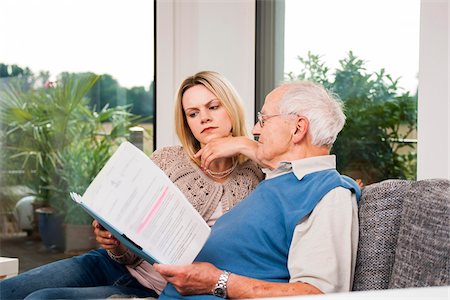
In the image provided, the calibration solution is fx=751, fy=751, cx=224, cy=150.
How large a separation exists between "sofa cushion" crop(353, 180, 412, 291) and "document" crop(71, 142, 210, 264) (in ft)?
1.42

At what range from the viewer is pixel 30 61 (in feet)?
13.6

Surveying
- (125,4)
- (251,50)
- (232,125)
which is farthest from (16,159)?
(232,125)

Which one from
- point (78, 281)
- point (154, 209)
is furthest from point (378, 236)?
point (78, 281)

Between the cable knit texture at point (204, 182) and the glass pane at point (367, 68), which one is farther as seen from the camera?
the glass pane at point (367, 68)

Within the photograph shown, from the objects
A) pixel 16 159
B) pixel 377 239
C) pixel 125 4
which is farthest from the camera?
pixel 125 4

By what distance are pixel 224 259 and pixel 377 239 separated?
43 cm

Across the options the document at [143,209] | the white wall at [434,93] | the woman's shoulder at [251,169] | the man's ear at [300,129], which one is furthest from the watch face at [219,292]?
the white wall at [434,93]

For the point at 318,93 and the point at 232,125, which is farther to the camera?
the point at 232,125

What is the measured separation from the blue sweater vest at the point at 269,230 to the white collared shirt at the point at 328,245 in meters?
0.03

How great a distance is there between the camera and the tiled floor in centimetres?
408

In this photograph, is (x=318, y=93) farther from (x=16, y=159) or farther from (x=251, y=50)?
(x=16, y=159)

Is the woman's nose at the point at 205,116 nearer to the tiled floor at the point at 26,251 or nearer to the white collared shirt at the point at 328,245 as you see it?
the white collared shirt at the point at 328,245

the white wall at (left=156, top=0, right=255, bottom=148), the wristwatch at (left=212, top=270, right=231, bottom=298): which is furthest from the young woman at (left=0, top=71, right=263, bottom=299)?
the white wall at (left=156, top=0, right=255, bottom=148)

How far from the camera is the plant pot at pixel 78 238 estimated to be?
429 centimetres
